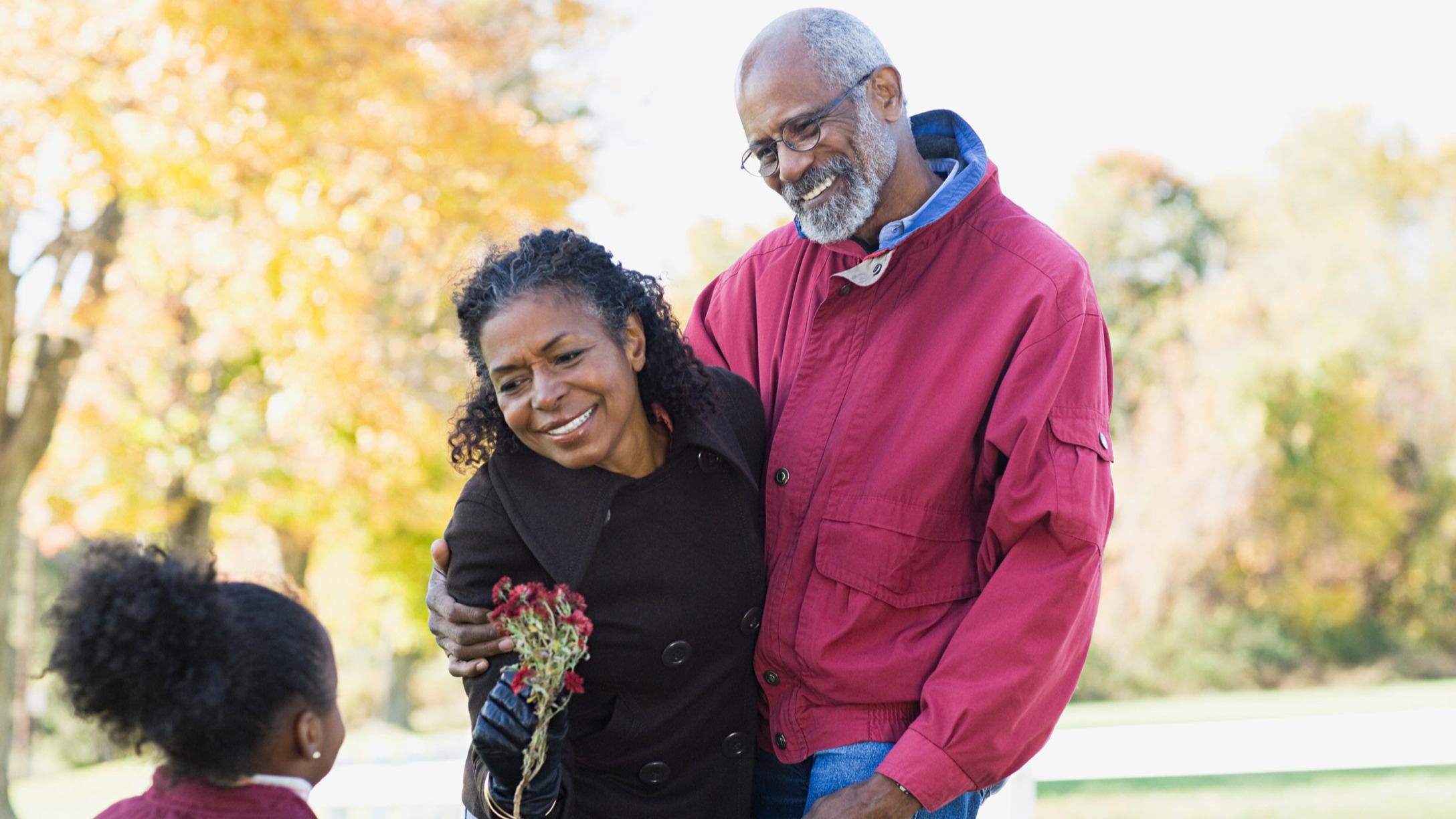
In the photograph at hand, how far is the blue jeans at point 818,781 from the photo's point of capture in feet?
7.83

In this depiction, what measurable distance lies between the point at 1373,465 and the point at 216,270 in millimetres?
15458

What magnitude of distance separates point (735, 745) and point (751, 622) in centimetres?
24

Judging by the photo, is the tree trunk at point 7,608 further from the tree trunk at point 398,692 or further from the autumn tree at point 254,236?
the tree trunk at point 398,692

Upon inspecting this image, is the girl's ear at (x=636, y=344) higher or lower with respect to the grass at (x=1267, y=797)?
higher

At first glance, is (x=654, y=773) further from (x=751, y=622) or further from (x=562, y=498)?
(x=562, y=498)

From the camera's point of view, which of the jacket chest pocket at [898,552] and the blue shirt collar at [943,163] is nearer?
the jacket chest pocket at [898,552]

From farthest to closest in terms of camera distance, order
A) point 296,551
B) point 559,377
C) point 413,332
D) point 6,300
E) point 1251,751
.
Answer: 1. point 296,551
2. point 413,332
3. point 6,300
4. point 1251,751
5. point 559,377

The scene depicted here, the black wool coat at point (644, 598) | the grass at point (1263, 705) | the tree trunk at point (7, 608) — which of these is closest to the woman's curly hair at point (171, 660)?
the black wool coat at point (644, 598)

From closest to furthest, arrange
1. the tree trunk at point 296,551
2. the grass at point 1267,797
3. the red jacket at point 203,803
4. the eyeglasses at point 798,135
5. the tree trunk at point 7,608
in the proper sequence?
the red jacket at point 203,803 < the eyeglasses at point 798,135 < the grass at point 1267,797 < the tree trunk at point 7,608 < the tree trunk at point 296,551

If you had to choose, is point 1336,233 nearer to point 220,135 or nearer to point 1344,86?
point 1344,86

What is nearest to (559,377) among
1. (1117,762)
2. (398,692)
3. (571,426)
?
(571,426)

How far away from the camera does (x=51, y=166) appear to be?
20.9 feet

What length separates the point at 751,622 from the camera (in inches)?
97.5

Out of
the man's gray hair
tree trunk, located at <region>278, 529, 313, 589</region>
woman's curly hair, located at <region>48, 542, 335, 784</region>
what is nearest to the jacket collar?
woman's curly hair, located at <region>48, 542, 335, 784</region>
